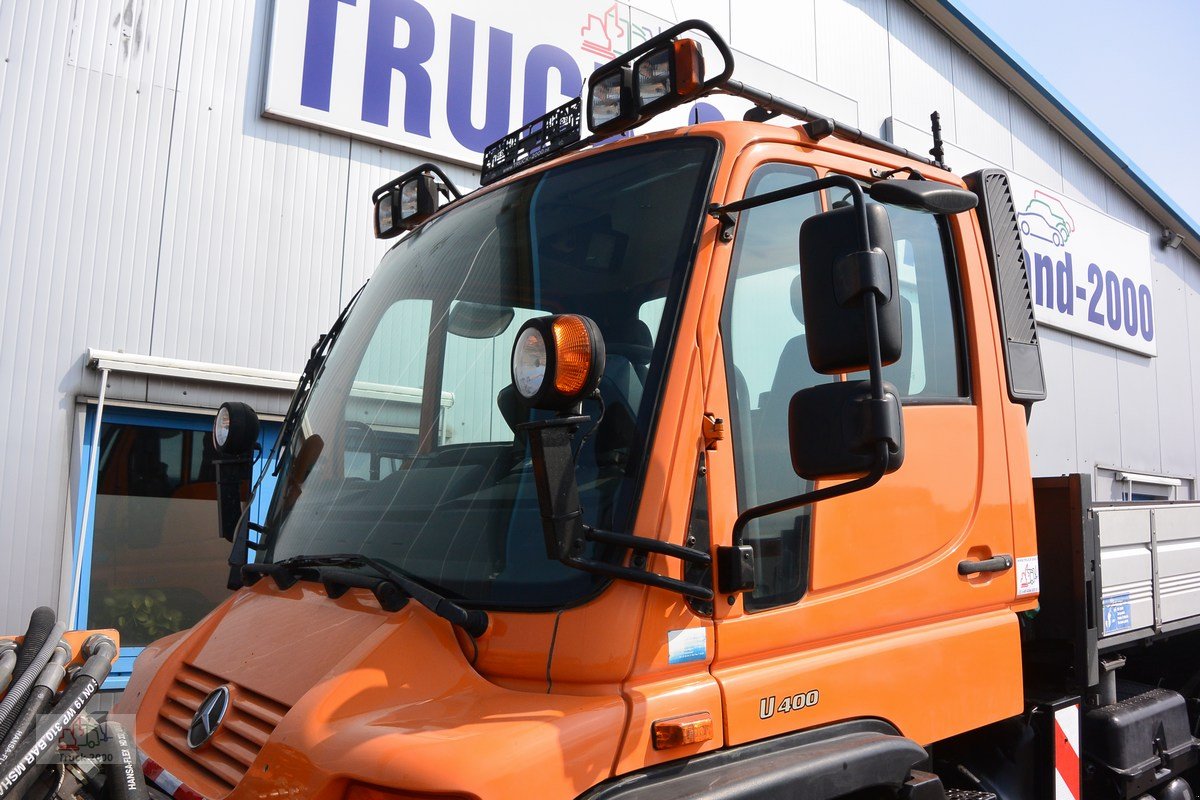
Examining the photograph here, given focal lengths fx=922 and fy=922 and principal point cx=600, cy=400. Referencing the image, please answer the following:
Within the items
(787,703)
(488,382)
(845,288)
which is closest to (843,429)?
(845,288)

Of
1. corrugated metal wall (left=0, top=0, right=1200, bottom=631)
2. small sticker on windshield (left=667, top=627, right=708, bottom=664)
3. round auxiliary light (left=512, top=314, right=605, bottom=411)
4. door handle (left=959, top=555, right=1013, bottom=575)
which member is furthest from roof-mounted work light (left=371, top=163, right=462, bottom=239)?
corrugated metal wall (left=0, top=0, right=1200, bottom=631)

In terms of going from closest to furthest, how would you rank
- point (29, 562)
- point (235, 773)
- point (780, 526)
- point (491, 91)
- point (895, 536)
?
point (235, 773)
point (780, 526)
point (895, 536)
point (29, 562)
point (491, 91)

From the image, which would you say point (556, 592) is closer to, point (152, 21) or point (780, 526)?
point (780, 526)

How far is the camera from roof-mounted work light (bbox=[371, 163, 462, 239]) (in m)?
3.21

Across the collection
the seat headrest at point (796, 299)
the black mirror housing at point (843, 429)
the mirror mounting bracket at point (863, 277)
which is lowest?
the black mirror housing at point (843, 429)

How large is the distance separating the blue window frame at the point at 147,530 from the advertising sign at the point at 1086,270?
995 centimetres

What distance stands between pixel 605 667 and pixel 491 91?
22.3 ft

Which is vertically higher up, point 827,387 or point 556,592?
point 827,387

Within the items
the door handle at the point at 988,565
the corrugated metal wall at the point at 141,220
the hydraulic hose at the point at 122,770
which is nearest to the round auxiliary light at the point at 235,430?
the hydraulic hose at the point at 122,770

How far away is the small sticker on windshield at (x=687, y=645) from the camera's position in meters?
1.80

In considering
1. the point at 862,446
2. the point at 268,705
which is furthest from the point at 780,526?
the point at 268,705

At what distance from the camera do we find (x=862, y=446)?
172 centimetres

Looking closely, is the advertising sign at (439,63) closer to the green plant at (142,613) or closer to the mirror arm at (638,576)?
the green plant at (142,613)

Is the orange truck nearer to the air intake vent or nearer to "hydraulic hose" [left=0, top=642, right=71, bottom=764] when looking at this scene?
the air intake vent
